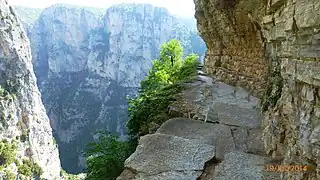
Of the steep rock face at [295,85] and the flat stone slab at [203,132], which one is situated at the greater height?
the steep rock face at [295,85]

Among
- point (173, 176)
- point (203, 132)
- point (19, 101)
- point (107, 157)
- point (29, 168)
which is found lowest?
point (29, 168)

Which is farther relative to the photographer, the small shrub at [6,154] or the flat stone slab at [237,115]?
the small shrub at [6,154]

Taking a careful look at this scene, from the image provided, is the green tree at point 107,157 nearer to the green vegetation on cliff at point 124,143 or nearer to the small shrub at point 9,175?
the green vegetation on cliff at point 124,143

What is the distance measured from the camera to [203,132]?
7234 mm

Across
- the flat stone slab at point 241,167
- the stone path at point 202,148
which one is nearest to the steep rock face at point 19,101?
the stone path at point 202,148

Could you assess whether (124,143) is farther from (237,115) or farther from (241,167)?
(241,167)

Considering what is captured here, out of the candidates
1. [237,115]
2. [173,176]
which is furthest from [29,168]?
[173,176]

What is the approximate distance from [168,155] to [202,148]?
732 mm

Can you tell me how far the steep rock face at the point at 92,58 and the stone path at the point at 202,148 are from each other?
3594 inches

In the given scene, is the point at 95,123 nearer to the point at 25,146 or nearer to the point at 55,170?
the point at 55,170

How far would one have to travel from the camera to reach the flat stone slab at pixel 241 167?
16.6 ft

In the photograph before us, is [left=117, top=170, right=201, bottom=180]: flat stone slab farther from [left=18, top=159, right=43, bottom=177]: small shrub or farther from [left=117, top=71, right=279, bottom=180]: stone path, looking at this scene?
[left=18, top=159, right=43, bottom=177]: small shrub

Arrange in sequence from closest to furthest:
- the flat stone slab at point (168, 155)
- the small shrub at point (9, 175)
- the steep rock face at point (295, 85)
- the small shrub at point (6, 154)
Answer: the steep rock face at point (295, 85), the flat stone slab at point (168, 155), the small shrub at point (9, 175), the small shrub at point (6, 154)

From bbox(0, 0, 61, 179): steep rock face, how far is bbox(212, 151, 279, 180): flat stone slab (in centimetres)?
5289
